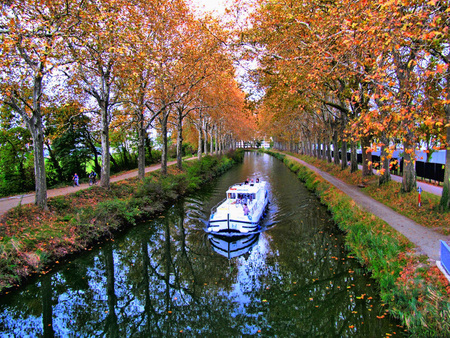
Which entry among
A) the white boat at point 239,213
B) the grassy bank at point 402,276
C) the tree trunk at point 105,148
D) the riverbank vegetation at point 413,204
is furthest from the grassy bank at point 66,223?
the riverbank vegetation at point 413,204

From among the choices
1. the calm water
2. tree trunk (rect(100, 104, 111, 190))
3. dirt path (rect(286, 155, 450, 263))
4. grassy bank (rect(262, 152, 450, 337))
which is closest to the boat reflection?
the calm water

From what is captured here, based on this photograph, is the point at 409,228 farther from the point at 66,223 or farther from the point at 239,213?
the point at 66,223

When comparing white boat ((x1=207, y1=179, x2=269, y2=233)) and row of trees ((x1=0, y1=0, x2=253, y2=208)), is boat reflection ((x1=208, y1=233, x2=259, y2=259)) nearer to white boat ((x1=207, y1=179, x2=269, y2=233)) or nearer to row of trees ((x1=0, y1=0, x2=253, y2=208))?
white boat ((x1=207, y1=179, x2=269, y2=233))

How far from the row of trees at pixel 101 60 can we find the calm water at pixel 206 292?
16.7 ft

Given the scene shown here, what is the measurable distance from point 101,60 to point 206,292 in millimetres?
10381

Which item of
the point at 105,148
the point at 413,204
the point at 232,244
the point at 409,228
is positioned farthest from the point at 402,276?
the point at 105,148

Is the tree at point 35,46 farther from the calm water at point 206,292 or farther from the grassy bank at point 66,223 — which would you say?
the calm water at point 206,292

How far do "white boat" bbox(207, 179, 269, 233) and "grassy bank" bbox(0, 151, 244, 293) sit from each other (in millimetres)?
5065

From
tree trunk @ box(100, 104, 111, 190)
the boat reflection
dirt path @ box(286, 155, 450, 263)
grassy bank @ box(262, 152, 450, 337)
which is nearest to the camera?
grassy bank @ box(262, 152, 450, 337)

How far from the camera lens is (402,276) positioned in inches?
320

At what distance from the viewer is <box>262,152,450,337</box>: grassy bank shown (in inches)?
260

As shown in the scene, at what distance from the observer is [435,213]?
12242 millimetres

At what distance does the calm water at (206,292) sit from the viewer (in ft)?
26.4

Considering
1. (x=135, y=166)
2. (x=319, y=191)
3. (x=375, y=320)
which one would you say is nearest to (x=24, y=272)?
(x=375, y=320)
